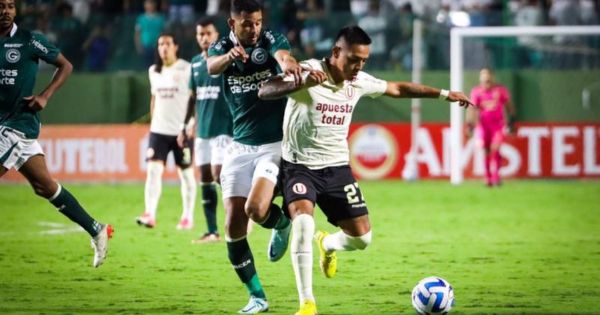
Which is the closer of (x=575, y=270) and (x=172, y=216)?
(x=575, y=270)

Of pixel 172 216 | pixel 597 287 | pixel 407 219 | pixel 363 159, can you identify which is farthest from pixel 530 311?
pixel 363 159

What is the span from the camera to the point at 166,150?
580 inches

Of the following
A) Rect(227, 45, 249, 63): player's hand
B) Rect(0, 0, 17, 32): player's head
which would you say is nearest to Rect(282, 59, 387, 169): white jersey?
Rect(227, 45, 249, 63): player's hand

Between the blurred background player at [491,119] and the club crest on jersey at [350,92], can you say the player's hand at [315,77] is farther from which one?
the blurred background player at [491,119]

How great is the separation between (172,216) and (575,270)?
23.8 ft

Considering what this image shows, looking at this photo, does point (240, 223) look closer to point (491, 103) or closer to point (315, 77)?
point (315, 77)

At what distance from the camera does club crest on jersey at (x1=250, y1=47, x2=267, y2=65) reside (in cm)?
902

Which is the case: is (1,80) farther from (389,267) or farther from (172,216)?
(172,216)

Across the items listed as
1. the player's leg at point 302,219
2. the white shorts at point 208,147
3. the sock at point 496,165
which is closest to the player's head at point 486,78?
the sock at point 496,165

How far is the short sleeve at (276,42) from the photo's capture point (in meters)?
8.85

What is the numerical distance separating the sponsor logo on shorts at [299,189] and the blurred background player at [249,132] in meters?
0.21

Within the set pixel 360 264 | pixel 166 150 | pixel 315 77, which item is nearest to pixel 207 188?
pixel 166 150

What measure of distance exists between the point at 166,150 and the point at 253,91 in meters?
5.77

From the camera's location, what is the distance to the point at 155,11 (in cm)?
2384
